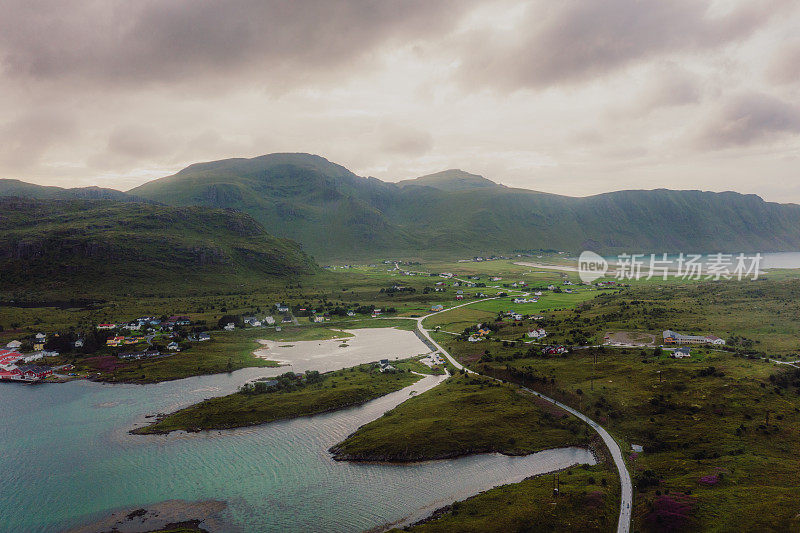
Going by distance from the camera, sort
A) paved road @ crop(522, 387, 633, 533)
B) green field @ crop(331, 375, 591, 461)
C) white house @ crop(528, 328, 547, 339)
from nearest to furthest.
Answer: paved road @ crop(522, 387, 633, 533), green field @ crop(331, 375, 591, 461), white house @ crop(528, 328, 547, 339)

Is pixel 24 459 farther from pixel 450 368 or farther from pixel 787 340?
pixel 787 340

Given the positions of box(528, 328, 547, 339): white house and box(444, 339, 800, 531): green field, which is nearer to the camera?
box(444, 339, 800, 531): green field

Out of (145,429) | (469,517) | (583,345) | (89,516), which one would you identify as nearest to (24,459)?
(145,429)

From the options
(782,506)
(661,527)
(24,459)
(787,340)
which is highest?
(787,340)

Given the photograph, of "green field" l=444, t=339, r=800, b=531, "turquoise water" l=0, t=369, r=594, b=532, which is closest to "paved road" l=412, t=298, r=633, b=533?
"green field" l=444, t=339, r=800, b=531

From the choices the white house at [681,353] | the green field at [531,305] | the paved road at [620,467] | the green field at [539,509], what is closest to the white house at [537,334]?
the paved road at [620,467]

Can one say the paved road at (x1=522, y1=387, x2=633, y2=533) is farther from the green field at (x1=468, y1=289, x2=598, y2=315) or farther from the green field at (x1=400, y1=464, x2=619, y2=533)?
the green field at (x1=468, y1=289, x2=598, y2=315)

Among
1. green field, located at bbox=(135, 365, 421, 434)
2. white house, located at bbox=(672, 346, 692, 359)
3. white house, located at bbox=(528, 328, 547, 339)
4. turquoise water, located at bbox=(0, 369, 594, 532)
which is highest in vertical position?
white house, located at bbox=(672, 346, 692, 359)
